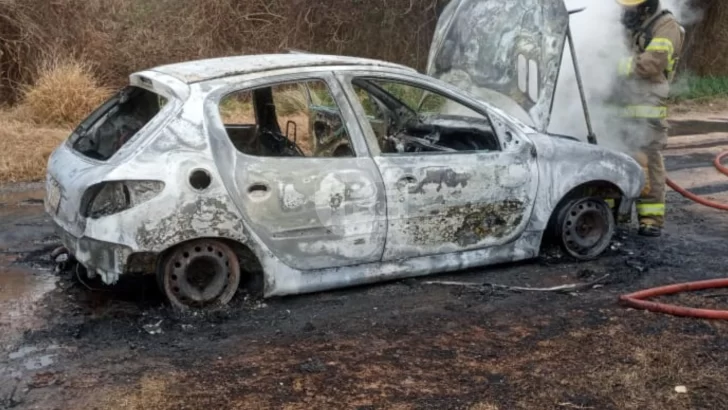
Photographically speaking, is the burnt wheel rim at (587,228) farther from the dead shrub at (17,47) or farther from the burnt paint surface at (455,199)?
the dead shrub at (17,47)

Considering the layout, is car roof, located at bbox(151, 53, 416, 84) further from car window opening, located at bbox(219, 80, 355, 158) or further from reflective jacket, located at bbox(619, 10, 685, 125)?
reflective jacket, located at bbox(619, 10, 685, 125)

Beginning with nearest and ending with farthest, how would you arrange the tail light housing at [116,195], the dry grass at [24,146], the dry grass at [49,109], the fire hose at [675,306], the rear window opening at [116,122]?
the tail light housing at [116,195] → the fire hose at [675,306] → the rear window opening at [116,122] → the dry grass at [24,146] → the dry grass at [49,109]

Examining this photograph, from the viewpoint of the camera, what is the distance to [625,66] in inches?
279

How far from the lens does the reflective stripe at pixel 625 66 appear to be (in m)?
7.05

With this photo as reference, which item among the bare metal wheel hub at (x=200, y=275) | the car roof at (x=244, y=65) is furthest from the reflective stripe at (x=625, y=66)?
the bare metal wheel hub at (x=200, y=275)

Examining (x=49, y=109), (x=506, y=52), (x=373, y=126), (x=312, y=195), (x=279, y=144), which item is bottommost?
(x=312, y=195)

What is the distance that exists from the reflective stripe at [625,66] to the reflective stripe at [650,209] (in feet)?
3.85

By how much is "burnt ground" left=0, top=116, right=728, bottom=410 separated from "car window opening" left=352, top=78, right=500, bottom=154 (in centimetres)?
94

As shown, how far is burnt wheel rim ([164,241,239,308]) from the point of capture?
475 cm

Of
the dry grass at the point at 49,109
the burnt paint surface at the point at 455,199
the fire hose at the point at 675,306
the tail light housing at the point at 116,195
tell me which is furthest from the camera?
the dry grass at the point at 49,109

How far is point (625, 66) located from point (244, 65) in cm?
365

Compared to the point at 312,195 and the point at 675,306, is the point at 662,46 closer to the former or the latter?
the point at 675,306

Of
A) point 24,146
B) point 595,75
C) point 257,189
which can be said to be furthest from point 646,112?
point 24,146

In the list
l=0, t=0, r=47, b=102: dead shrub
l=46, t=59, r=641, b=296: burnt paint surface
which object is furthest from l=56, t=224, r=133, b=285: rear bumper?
l=0, t=0, r=47, b=102: dead shrub
